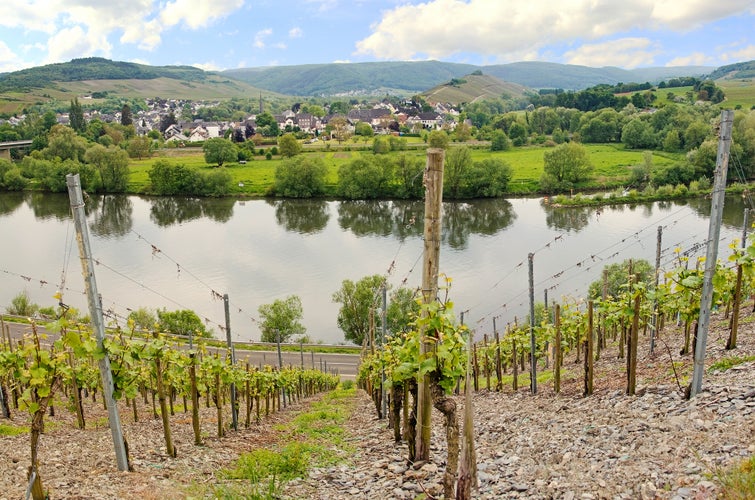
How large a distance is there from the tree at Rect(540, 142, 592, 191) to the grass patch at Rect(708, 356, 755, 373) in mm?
68774

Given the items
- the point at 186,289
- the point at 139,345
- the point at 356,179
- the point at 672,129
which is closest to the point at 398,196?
the point at 356,179

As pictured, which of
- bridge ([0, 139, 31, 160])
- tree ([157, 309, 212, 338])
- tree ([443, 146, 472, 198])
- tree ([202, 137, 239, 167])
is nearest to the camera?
tree ([157, 309, 212, 338])

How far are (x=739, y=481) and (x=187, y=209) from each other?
74.1m

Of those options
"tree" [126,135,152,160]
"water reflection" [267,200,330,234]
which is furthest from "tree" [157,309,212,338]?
"tree" [126,135,152,160]

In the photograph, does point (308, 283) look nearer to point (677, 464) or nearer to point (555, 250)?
point (555, 250)

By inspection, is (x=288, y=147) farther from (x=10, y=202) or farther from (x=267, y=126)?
(x=267, y=126)

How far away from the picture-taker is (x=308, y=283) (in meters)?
43.4

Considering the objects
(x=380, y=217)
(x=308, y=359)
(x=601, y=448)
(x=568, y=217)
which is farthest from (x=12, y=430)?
(x=568, y=217)

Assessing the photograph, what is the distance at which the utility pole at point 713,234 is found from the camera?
25.7ft

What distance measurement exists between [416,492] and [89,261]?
5772 millimetres

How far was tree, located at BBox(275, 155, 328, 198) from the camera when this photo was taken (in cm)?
7875

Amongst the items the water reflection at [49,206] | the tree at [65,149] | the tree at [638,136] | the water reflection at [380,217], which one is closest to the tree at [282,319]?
the water reflection at [380,217]

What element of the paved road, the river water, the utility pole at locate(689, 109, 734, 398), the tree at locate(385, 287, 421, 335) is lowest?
the paved road

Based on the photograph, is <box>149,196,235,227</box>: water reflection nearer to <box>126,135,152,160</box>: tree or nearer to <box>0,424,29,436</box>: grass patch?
<box>126,135,152,160</box>: tree
